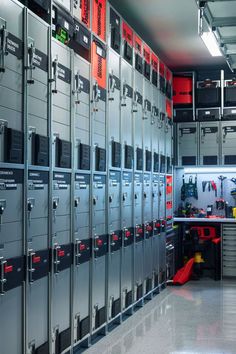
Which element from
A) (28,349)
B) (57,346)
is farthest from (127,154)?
(28,349)

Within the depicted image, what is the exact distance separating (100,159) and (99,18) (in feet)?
4.34

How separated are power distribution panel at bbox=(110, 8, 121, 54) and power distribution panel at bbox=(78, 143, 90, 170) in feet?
4.59

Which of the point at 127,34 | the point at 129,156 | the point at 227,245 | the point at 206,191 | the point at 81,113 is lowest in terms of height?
the point at 227,245

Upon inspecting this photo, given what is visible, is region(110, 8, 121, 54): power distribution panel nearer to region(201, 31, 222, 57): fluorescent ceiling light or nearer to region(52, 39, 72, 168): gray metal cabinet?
region(201, 31, 222, 57): fluorescent ceiling light

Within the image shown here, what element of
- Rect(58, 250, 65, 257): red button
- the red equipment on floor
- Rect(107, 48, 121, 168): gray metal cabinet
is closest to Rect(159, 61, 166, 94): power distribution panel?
Rect(107, 48, 121, 168): gray metal cabinet

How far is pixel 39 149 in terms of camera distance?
3854 mm

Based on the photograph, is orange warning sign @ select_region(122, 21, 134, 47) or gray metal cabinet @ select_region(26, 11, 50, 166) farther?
orange warning sign @ select_region(122, 21, 134, 47)

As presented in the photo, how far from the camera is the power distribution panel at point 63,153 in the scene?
4.27m

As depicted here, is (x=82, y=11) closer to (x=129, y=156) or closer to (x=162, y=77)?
(x=129, y=156)

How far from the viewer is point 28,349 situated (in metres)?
3.72

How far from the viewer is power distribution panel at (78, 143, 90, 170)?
188 inches

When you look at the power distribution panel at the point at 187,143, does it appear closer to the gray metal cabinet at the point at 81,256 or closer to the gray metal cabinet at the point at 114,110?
the gray metal cabinet at the point at 114,110

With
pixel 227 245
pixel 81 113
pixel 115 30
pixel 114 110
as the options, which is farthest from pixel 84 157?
pixel 227 245

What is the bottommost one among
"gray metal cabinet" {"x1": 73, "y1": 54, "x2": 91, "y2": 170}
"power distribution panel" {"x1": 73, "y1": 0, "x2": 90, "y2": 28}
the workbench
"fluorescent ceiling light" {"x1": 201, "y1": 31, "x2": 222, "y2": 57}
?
the workbench
